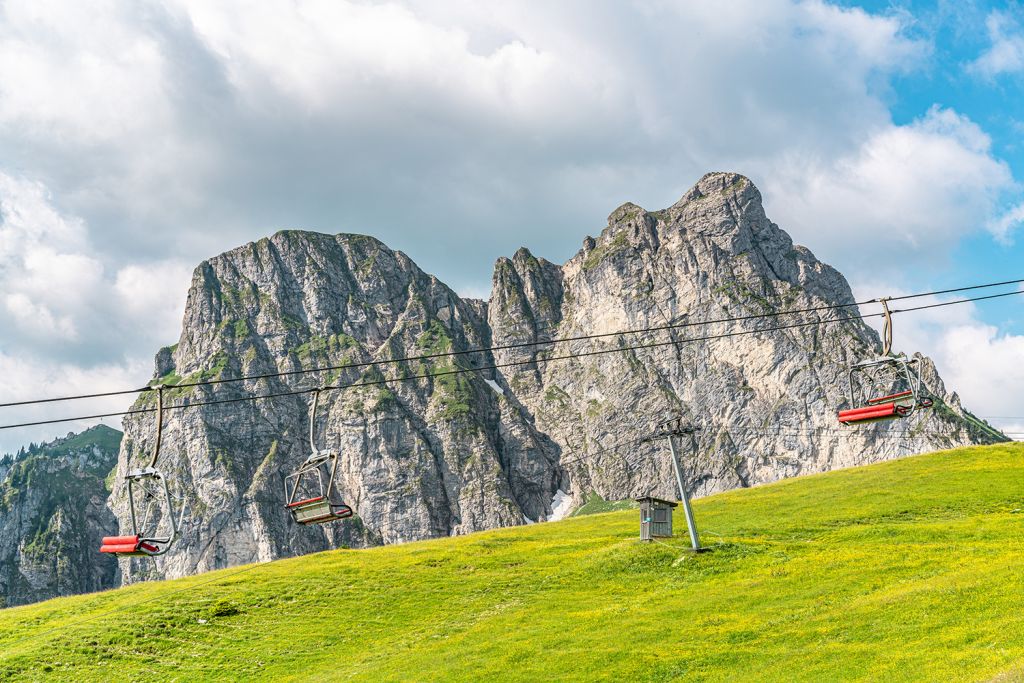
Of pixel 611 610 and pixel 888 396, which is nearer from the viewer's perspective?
pixel 888 396

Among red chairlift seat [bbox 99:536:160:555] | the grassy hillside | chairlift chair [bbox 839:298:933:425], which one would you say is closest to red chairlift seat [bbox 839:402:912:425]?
chairlift chair [bbox 839:298:933:425]

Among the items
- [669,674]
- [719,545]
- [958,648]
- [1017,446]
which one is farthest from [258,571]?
[1017,446]

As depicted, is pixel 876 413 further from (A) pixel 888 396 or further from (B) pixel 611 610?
(B) pixel 611 610

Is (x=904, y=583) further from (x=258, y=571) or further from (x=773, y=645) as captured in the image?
(x=258, y=571)

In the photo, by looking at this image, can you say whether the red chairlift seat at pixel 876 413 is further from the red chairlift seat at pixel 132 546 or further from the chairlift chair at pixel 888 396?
the red chairlift seat at pixel 132 546

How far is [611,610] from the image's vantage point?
4875 centimetres

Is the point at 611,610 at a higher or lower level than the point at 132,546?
lower

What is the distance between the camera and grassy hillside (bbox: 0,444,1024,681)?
3609 cm

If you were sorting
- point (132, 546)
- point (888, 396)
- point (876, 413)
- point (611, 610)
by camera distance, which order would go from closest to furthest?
point (132, 546), point (876, 413), point (888, 396), point (611, 610)

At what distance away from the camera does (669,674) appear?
35.8 m

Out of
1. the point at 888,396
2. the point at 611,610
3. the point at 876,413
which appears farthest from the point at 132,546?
the point at 888,396

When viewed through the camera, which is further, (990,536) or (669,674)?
(990,536)

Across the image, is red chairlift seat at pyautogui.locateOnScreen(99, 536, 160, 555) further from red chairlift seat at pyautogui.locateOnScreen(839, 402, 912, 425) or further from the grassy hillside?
red chairlift seat at pyautogui.locateOnScreen(839, 402, 912, 425)

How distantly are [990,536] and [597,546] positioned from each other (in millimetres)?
28603
